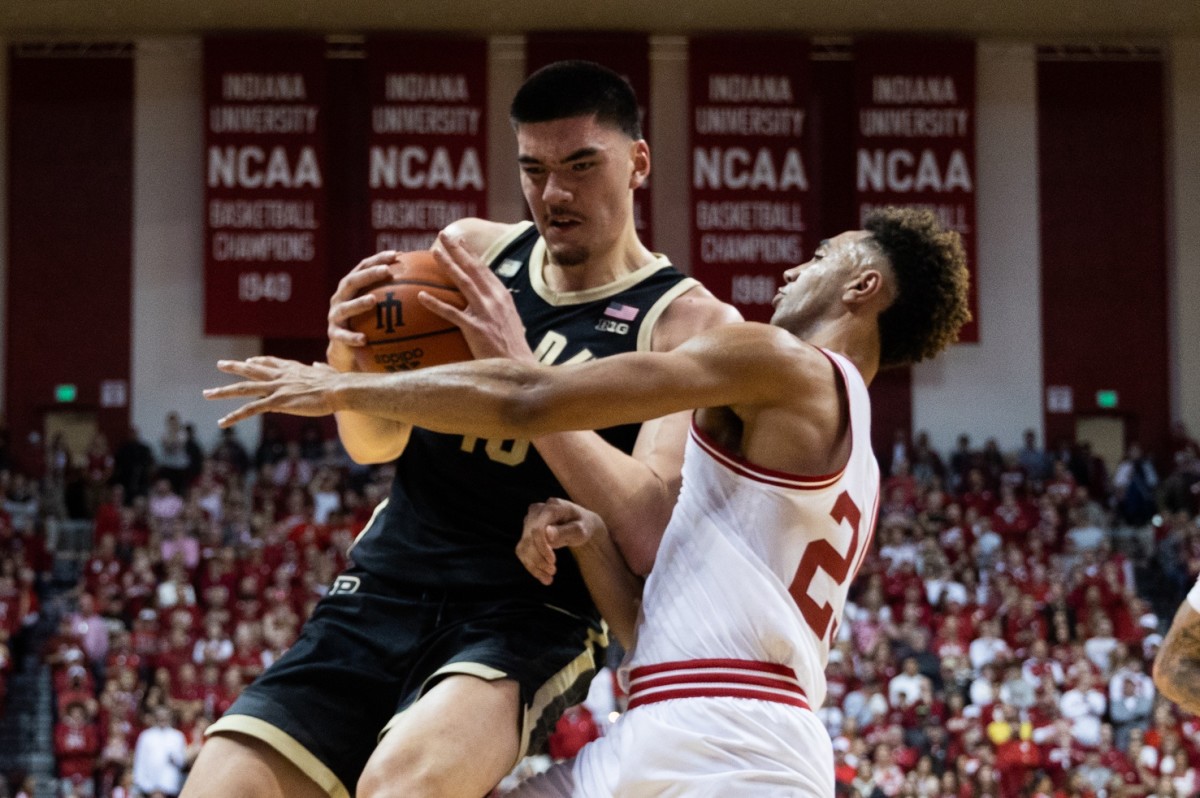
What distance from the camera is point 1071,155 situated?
67.4 feet

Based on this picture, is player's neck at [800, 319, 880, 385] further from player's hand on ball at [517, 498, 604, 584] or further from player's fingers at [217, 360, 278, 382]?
player's fingers at [217, 360, 278, 382]

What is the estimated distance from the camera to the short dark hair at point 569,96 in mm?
3854

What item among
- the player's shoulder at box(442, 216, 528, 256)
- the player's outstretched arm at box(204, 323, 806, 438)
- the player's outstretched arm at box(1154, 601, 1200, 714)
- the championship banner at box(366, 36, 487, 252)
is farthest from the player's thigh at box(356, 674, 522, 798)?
the championship banner at box(366, 36, 487, 252)

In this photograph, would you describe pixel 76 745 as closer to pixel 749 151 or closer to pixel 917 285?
pixel 917 285

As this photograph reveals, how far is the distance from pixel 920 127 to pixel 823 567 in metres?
17.3

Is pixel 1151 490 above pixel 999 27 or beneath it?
beneath

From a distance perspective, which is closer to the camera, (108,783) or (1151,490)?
(108,783)

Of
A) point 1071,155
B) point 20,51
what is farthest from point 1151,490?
point 20,51

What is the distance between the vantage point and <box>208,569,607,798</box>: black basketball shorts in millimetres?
3619

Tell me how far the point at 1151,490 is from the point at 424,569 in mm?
16672

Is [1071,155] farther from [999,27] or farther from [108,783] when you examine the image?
[108,783]

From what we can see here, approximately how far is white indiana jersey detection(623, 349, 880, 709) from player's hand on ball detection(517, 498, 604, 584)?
9.7 inches

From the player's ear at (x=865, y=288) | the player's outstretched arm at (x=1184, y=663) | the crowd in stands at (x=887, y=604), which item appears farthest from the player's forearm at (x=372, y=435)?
the crowd in stands at (x=887, y=604)

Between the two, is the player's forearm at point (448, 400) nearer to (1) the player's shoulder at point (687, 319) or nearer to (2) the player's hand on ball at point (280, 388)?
(2) the player's hand on ball at point (280, 388)
